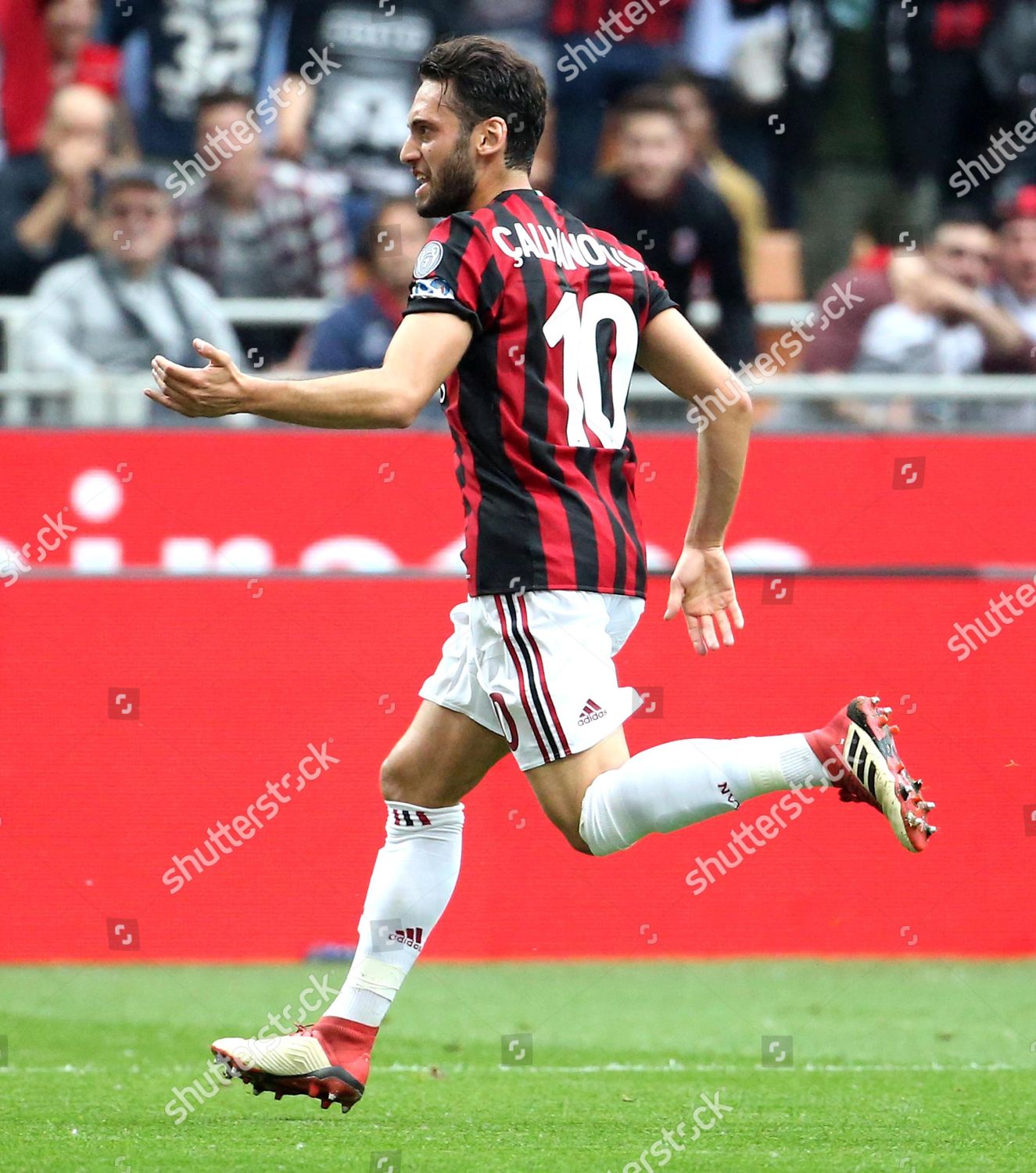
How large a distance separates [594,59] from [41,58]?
2.96m

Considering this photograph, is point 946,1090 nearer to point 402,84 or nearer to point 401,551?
point 401,551

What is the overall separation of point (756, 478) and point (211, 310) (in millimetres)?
2632

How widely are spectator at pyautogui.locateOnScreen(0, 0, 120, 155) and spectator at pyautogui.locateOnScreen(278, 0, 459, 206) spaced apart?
1042 mm

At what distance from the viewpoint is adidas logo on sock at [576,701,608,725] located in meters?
4.04

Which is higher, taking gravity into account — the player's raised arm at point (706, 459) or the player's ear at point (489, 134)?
the player's ear at point (489, 134)

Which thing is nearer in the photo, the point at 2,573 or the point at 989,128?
the point at 2,573

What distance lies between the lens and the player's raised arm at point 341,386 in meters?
3.41

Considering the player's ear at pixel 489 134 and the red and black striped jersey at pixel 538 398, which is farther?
the player's ear at pixel 489 134

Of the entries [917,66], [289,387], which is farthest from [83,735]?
[917,66]

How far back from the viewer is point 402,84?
10.3 metres

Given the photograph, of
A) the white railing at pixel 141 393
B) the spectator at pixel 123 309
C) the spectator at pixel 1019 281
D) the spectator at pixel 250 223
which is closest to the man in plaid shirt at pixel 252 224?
the spectator at pixel 250 223

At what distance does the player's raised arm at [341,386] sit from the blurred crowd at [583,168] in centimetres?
473

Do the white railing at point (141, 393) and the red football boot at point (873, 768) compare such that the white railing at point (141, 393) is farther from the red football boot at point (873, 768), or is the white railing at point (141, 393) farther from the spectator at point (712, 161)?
the red football boot at point (873, 768)

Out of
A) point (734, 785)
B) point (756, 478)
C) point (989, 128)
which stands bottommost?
point (734, 785)
